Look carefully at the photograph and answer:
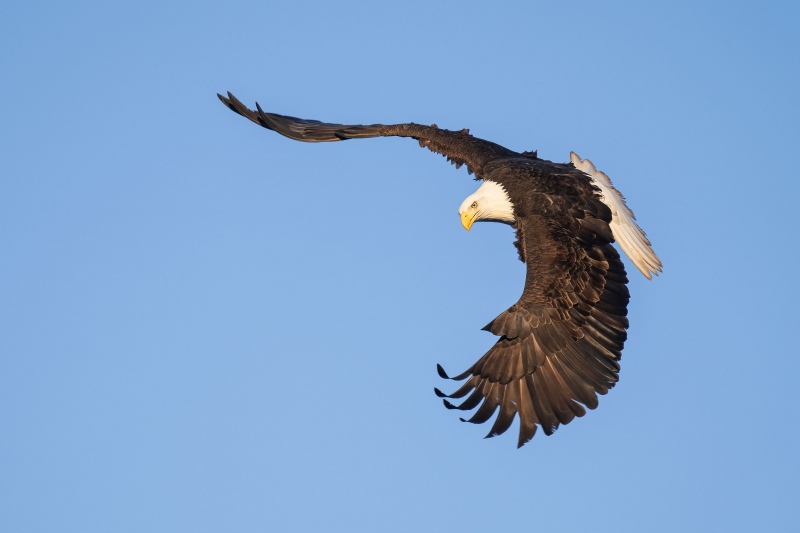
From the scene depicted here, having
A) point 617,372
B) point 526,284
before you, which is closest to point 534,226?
point 526,284

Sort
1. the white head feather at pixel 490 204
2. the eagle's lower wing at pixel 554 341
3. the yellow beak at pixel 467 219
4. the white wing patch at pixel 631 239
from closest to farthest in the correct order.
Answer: the eagle's lower wing at pixel 554 341 → the white head feather at pixel 490 204 → the white wing patch at pixel 631 239 → the yellow beak at pixel 467 219

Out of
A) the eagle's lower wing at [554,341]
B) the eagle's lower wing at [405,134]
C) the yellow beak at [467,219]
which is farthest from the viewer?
the eagle's lower wing at [405,134]

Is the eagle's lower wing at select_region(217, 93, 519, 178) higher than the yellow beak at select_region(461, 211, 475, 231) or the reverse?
higher

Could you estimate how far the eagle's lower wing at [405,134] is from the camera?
12.0 metres

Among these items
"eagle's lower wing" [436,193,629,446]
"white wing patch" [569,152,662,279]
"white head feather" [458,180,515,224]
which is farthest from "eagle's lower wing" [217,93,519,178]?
"eagle's lower wing" [436,193,629,446]

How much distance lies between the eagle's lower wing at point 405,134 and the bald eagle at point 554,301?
581 millimetres

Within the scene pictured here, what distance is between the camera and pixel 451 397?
9.51m

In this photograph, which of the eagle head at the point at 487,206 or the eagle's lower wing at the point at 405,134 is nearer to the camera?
the eagle head at the point at 487,206

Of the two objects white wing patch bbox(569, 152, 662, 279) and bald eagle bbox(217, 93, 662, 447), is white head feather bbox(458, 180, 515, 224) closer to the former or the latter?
bald eagle bbox(217, 93, 662, 447)

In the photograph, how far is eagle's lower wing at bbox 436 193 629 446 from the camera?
953 centimetres

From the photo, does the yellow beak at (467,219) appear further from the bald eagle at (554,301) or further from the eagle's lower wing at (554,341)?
the eagle's lower wing at (554,341)

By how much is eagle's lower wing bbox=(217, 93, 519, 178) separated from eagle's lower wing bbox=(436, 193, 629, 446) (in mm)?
1889

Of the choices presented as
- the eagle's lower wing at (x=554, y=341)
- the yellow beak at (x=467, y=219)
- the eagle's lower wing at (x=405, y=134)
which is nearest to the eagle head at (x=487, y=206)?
the yellow beak at (x=467, y=219)

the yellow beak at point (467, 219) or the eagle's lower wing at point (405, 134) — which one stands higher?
the eagle's lower wing at point (405, 134)
